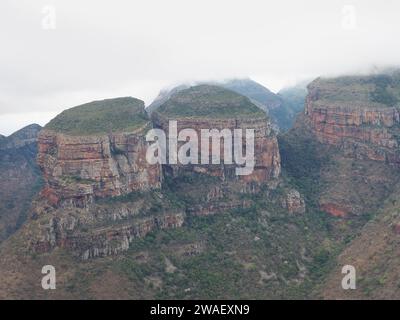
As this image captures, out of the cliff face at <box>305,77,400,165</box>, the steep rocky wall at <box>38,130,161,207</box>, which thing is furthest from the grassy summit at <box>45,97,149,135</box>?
the cliff face at <box>305,77,400,165</box>

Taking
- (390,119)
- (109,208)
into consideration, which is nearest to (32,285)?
(109,208)

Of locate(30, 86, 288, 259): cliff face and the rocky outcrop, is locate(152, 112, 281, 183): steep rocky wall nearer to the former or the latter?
locate(30, 86, 288, 259): cliff face

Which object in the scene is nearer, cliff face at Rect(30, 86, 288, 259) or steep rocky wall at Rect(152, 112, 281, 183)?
cliff face at Rect(30, 86, 288, 259)

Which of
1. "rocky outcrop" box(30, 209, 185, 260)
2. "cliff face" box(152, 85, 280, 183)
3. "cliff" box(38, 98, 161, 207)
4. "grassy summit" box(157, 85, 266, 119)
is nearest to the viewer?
"rocky outcrop" box(30, 209, 185, 260)

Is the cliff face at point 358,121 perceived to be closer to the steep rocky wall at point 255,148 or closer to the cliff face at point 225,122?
the cliff face at point 225,122

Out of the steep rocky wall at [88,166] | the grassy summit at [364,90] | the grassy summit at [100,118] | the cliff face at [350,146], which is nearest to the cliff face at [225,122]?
the grassy summit at [100,118]
